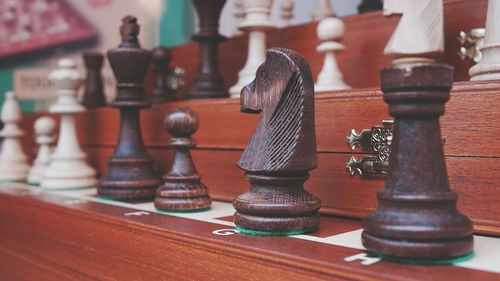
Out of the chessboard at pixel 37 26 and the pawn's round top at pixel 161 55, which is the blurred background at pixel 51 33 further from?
the pawn's round top at pixel 161 55

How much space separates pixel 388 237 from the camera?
21.1 inches

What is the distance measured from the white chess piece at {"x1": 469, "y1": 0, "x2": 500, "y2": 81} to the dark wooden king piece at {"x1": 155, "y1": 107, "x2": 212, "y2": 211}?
0.44 metres

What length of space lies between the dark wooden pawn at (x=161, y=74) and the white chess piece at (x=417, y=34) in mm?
751

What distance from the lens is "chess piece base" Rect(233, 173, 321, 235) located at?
665 mm

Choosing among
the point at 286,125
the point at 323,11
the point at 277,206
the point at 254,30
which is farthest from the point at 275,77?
the point at 323,11

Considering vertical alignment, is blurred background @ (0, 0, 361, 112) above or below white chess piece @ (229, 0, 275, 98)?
above

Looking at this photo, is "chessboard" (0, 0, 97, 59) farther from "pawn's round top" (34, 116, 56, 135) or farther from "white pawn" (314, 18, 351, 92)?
"white pawn" (314, 18, 351, 92)

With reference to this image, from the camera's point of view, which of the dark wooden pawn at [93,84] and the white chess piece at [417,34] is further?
the dark wooden pawn at [93,84]

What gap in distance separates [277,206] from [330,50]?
1.37 feet

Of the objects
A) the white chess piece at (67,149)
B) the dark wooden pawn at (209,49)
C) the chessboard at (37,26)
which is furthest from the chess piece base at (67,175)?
the chessboard at (37,26)

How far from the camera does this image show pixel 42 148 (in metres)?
1.37

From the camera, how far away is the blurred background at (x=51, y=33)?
6.81 feet

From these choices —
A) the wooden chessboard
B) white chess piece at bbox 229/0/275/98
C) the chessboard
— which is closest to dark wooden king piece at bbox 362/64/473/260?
the wooden chessboard

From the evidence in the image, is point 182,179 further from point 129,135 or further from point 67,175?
point 67,175
